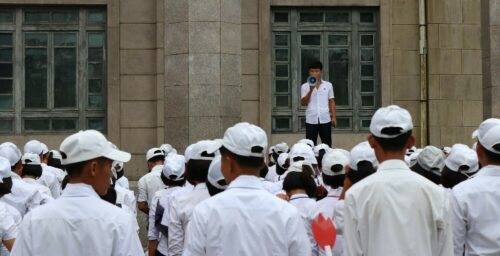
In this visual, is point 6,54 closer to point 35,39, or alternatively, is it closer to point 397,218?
point 35,39

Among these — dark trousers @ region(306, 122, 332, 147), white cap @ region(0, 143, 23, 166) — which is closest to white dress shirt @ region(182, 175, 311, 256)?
white cap @ region(0, 143, 23, 166)

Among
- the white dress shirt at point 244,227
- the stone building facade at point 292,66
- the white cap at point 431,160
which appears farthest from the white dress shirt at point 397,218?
the stone building facade at point 292,66

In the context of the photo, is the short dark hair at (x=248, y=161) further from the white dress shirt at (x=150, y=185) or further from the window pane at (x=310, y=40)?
the window pane at (x=310, y=40)

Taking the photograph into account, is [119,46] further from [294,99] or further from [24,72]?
[294,99]

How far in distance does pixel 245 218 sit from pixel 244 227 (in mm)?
48

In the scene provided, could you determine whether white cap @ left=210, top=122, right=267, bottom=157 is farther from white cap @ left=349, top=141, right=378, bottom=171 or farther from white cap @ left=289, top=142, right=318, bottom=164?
white cap @ left=289, top=142, right=318, bottom=164

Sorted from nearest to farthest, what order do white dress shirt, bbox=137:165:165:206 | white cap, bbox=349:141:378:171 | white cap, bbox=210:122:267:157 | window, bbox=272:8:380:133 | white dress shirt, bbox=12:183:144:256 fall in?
white dress shirt, bbox=12:183:144:256
white cap, bbox=210:122:267:157
white cap, bbox=349:141:378:171
white dress shirt, bbox=137:165:165:206
window, bbox=272:8:380:133

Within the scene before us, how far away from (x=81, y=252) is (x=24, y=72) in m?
16.7

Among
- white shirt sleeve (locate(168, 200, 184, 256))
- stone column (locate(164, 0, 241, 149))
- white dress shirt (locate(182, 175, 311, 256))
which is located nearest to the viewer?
white dress shirt (locate(182, 175, 311, 256))

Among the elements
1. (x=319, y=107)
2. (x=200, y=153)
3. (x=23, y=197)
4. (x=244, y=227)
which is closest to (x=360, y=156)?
(x=200, y=153)

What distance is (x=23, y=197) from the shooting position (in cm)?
951

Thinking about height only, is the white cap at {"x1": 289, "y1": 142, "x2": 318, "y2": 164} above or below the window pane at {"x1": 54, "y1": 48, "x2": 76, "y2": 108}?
below

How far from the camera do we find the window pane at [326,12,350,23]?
71.4 ft

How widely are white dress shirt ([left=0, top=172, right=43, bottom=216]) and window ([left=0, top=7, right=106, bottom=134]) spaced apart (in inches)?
469
